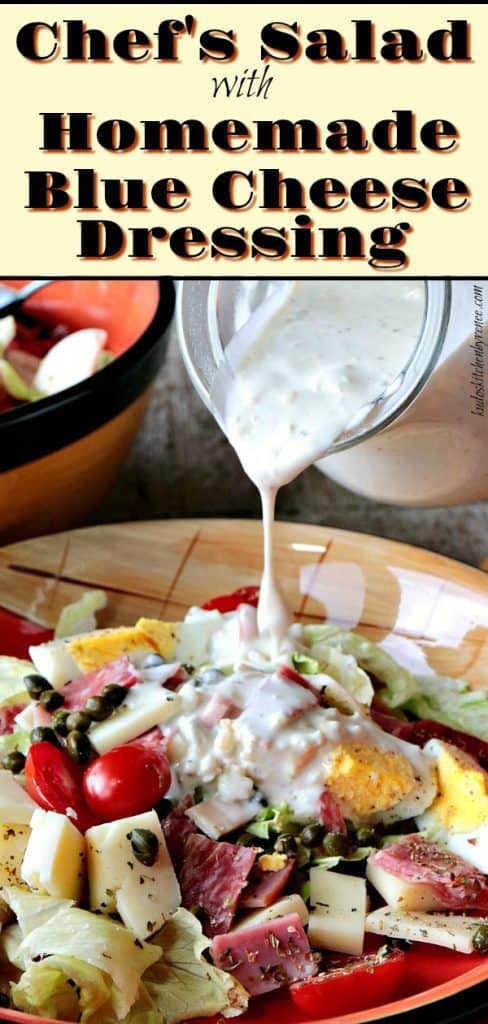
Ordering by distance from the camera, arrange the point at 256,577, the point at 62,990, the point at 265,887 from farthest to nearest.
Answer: the point at 256,577 < the point at 265,887 < the point at 62,990

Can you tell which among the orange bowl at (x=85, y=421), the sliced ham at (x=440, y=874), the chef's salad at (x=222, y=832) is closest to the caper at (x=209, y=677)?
the chef's salad at (x=222, y=832)

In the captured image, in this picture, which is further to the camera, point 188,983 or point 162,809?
point 162,809

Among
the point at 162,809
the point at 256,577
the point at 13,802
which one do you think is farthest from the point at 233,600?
the point at 13,802

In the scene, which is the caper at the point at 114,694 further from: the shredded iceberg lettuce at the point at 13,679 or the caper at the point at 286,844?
the caper at the point at 286,844

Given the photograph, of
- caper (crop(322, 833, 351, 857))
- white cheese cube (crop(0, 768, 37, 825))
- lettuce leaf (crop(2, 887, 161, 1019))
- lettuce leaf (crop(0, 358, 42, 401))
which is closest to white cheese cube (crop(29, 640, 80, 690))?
white cheese cube (crop(0, 768, 37, 825))

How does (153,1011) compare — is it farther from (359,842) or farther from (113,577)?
(113,577)

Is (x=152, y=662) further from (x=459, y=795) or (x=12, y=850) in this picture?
(x=459, y=795)
